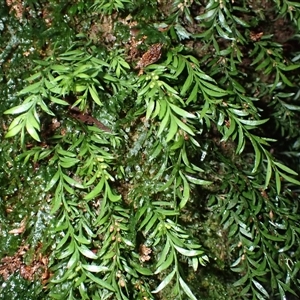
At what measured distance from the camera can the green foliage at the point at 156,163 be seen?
933 mm

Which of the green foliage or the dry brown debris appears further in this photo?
the dry brown debris

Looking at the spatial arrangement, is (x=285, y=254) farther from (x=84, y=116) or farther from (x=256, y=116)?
(x=84, y=116)

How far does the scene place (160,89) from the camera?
93cm

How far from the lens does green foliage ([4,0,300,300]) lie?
3.06 ft

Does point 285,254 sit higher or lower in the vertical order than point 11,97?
lower

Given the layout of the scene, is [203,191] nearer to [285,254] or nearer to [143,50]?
[285,254]

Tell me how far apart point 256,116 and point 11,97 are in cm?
63

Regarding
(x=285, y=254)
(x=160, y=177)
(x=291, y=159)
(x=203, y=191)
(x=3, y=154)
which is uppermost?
(x=3, y=154)

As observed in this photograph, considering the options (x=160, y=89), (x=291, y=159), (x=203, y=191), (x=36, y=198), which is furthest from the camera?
(x=291, y=159)

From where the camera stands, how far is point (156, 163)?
3.75 ft

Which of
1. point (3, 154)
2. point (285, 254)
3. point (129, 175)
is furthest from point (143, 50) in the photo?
point (285, 254)

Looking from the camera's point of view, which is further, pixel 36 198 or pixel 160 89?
pixel 36 198

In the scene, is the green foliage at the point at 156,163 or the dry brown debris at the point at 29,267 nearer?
the green foliage at the point at 156,163

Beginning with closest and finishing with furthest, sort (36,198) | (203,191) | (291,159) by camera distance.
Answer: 1. (36,198)
2. (203,191)
3. (291,159)
